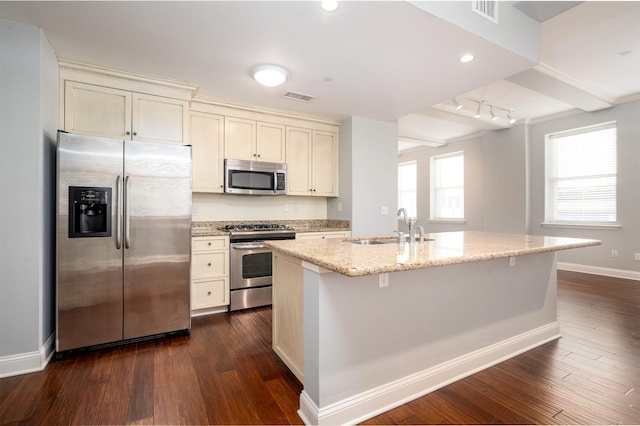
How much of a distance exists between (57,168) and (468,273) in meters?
3.12

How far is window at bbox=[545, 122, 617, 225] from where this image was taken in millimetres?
4711

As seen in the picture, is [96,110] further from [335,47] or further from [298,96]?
[335,47]

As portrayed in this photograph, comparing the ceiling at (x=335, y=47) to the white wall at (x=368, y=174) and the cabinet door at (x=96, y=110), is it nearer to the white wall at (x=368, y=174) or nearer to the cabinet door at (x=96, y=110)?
the cabinet door at (x=96, y=110)

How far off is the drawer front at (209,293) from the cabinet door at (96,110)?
166 cm

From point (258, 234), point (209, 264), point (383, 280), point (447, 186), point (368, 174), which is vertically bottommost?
point (209, 264)

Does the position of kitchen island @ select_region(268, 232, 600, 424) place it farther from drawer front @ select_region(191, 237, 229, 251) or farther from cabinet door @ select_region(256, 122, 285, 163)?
cabinet door @ select_region(256, 122, 285, 163)

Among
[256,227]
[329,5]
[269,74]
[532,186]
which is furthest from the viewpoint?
[532,186]

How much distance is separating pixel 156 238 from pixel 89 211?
526 mm

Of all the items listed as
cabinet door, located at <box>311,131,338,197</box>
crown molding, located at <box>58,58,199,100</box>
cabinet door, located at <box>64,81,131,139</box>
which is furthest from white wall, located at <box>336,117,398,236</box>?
cabinet door, located at <box>64,81,131,139</box>

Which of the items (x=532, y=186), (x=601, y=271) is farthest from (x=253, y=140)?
(x=601, y=271)

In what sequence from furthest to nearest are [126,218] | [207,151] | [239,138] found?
[239,138] < [207,151] < [126,218]

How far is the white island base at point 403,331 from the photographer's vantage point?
5.21 ft

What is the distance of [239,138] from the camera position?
12.4 feet

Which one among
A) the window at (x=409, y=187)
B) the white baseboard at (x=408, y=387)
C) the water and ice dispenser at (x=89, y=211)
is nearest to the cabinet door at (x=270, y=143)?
the water and ice dispenser at (x=89, y=211)
